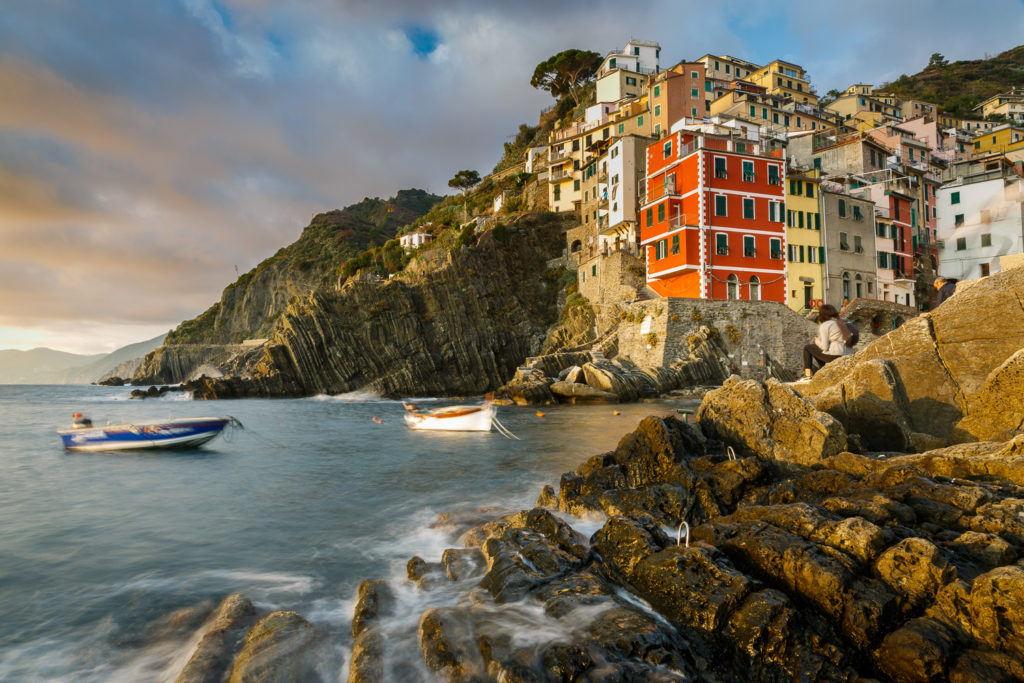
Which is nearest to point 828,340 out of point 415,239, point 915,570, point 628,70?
point 915,570

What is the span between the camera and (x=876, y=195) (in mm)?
47188

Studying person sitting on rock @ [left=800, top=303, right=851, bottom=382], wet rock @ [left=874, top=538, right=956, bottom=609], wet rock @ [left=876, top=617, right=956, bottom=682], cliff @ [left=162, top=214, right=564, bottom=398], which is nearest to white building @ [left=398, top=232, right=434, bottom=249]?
cliff @ [left=162, top=214, right=564, bottom=398]

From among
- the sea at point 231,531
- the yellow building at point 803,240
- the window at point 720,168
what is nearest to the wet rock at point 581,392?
the sea at point 231,531

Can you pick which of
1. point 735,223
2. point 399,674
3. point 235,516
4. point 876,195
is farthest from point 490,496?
point 876,195

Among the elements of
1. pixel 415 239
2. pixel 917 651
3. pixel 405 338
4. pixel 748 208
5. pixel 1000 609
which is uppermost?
pixel 415 239

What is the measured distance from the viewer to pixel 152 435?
2019cm

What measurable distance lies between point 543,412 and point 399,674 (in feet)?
83.2

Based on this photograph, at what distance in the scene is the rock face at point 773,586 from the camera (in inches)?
181

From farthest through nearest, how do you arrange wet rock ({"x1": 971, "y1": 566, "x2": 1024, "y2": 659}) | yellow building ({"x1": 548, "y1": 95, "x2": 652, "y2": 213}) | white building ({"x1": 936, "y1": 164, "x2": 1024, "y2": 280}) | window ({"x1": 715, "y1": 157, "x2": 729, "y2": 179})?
yellow building ({"x1": 548, "y1": 95, "x2": 652, "y2": 213}), white building ({"x1": 936, "y1": 164, "x2": 1024, "y2": 280}), window ({"x1": 715, "y1": 157, "x2": 729, "y2": 179}), wet rock ({"x1": 971, "y1": 566, "x2": 1024, "y2": 659})

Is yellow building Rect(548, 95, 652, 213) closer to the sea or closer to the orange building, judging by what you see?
the orange building

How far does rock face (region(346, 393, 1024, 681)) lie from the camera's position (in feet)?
15.0

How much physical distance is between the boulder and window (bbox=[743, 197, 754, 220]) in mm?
31158

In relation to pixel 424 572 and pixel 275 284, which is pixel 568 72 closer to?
pixel 275 284

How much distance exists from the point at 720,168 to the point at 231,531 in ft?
128
